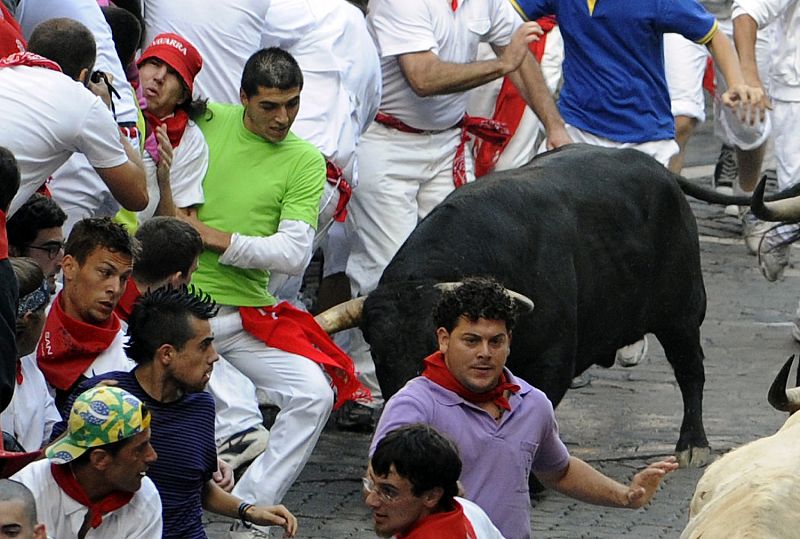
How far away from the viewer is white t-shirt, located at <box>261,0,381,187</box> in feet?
32.2

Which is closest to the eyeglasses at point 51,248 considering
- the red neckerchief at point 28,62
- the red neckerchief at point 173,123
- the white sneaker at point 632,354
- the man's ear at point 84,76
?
the red neckerchief at point 28,62

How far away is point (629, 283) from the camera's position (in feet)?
33.1

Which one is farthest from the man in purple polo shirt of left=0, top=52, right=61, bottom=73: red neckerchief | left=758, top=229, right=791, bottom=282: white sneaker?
left=758, top=229, right=791, bottom=282: white sneaker

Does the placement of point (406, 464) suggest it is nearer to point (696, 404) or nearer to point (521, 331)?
point (521, 331)

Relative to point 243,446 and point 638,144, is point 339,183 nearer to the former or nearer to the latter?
point 243,446

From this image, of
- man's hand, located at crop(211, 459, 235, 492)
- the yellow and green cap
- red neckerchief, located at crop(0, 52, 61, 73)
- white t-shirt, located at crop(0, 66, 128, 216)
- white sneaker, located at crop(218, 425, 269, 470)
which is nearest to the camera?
the yellow and green cap

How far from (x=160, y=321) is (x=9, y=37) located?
1.88 m

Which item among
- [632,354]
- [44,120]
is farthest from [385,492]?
[632,354]

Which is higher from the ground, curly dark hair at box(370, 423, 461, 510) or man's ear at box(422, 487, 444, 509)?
curly dark hair at box(370, 423, 461, 510)

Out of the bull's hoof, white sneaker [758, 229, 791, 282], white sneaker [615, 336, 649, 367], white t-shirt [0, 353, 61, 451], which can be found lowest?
white sneaker [615, 336, 649, 367]

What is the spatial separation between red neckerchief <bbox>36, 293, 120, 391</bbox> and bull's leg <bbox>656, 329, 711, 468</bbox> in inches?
166

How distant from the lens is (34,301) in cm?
659

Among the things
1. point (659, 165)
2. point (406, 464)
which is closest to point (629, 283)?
point (659, 165)

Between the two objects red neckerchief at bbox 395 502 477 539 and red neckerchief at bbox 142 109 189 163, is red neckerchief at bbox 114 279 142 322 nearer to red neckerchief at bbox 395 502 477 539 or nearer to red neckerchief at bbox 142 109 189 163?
red neckerchief at bbox 142 109 189 163
